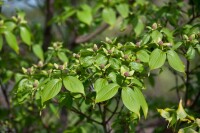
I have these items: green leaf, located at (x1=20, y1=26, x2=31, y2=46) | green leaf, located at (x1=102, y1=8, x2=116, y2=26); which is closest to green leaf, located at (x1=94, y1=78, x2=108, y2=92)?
green leaf, located at (x1=20, y1=26, x2=31, y2=46)

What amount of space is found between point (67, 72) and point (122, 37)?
137cm

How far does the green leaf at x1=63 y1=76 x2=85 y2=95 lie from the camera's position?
5.84ft

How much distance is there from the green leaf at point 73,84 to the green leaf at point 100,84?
0.07 metres

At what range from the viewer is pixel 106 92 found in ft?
5.71

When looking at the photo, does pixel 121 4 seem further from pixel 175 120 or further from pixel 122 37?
pixel 175 120

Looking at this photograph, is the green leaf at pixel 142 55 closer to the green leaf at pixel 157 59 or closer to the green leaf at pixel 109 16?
the green leaf at pixel 157 59

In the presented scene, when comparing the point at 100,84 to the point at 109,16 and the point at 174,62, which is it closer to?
the point at 174,62

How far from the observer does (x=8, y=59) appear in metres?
3.51

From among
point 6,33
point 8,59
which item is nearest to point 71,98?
point 6,33

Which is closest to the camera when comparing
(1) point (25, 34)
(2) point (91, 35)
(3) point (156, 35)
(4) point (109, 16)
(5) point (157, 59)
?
(5) point (157, 59)

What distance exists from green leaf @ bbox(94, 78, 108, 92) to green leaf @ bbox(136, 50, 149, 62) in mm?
249

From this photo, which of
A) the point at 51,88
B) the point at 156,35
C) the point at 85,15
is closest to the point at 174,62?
the point at 156,35

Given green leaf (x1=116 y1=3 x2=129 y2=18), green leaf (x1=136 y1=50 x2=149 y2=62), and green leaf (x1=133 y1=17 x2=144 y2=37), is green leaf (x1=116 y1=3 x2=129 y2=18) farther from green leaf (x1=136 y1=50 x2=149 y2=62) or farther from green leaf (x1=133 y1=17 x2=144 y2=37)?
green leaf (x1=136 y1=50 x2=149 y2=62)

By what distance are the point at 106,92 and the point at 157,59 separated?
321mm
